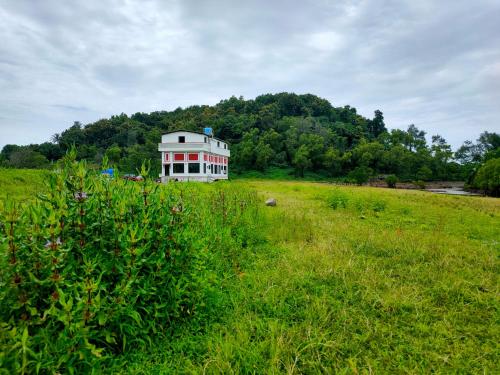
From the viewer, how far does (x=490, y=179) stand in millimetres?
35750

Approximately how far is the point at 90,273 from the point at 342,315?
2.41 metres

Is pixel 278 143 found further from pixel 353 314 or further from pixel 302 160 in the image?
pixel 353 314

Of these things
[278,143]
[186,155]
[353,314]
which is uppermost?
[278,143]

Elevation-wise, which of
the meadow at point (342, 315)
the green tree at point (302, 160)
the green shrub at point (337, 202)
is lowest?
the meadow at point (342, 315)

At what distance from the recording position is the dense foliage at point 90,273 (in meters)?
1.98

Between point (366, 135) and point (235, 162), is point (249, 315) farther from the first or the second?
point (366, 135)

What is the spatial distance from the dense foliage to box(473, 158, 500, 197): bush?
143 feet

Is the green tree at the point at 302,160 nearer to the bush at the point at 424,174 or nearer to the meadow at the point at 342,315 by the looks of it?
the bush at the point at 424,174

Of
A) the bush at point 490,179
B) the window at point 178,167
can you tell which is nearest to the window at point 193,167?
the window at point 178,167

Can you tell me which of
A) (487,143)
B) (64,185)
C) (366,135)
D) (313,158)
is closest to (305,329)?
(64,185)

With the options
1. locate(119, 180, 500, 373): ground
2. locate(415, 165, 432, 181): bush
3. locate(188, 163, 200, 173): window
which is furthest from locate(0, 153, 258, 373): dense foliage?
locate(415, 165, 432, 181): bush

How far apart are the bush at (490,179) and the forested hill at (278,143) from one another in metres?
14.4

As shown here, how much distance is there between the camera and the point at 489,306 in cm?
327

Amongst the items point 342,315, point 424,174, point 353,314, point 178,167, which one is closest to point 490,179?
point 424,174
